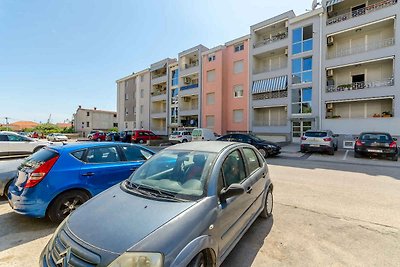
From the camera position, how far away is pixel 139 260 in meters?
1.61

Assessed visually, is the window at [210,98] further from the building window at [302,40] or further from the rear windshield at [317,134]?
the rear windshield at [317,134]

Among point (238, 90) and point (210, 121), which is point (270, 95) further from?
point (210, 121)

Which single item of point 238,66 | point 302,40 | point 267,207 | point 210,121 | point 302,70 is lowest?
point 267,207

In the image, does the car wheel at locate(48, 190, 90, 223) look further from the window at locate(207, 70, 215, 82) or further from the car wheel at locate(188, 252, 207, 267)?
the window at locate(207, 70, 215, 82)

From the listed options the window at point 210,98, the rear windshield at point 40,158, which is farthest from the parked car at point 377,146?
the window at point 210,98

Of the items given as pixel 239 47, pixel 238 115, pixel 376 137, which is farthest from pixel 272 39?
pixel 376 137

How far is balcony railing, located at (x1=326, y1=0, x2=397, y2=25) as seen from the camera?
16306 mm

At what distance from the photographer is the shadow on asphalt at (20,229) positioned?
10.6 ft

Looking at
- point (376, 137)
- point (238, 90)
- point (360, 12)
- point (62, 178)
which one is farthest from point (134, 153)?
point (360, 12)

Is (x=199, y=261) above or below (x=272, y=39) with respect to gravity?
below

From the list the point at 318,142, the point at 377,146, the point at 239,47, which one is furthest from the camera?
the point at 239,47

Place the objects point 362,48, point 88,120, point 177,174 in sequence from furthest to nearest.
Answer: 1. point 88,120
2. point 362,48
3. point 177,174

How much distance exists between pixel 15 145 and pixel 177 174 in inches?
514

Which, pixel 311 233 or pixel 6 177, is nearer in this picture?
pixel 311 233
